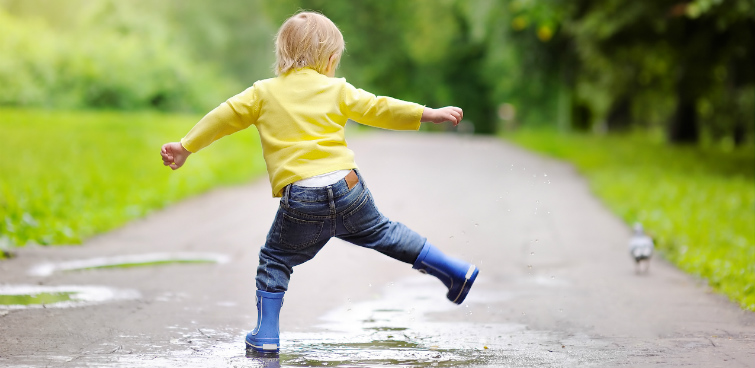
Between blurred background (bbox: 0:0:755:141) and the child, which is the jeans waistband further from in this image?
blurred background (bbox: 0:0:755:141)

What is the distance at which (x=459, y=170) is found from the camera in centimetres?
1730

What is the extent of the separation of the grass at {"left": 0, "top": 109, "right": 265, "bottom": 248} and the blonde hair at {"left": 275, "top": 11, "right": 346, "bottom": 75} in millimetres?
4169

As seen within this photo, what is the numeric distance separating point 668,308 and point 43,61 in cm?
2543

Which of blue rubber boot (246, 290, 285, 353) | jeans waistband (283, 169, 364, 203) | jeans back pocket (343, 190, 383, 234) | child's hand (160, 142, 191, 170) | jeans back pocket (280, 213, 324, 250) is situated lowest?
blue rubber boot (246, 290, 285, 353)

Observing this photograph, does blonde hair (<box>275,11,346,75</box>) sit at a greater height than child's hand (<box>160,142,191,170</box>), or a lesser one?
greater

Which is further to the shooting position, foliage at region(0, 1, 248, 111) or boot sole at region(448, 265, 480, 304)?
foliage at region(0, 1, 248, 111)

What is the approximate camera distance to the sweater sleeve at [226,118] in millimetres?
4285

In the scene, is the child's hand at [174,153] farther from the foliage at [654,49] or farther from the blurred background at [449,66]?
the foliage at [654,49]

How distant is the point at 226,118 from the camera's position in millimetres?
4297

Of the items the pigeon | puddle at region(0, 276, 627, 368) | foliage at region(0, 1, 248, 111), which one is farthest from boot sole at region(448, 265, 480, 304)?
foliage at region(0, 1, 248, 111)

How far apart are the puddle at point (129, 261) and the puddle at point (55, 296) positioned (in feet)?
2.27

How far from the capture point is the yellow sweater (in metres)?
4.23

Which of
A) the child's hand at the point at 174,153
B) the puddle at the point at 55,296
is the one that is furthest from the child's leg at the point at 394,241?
the puddle at the point at 55,296

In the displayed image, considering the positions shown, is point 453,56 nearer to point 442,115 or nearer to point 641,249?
point 641,249
